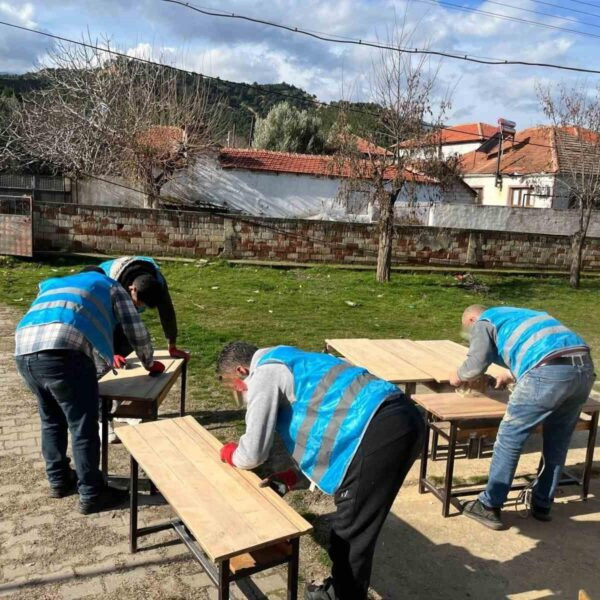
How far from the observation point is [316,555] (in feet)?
11.1

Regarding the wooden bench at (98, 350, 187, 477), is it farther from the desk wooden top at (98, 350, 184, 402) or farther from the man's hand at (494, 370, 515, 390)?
the man's hand at (494, 370, 515, 390)

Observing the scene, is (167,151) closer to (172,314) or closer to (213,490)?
(172,314)

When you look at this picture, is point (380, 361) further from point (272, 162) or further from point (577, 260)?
point (272, 162)

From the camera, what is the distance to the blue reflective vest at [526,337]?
11.4ft

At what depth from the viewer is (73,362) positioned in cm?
344

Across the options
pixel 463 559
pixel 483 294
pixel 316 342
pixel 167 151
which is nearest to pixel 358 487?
pixel 463 559

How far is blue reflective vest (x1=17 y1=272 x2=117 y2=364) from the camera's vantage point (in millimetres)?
3469

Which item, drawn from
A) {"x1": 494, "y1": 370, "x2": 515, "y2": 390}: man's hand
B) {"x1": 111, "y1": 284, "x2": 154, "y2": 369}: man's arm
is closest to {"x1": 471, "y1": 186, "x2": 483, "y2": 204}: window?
{"x1": 494, "y1": 370, "x2": 515, "y2": 390}: man's hand

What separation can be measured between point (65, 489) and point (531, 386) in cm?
305

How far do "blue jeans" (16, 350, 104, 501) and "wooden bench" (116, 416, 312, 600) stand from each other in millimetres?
395

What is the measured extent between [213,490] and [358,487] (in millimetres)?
682

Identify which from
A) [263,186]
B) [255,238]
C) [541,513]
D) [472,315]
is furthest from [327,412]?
[263,186]

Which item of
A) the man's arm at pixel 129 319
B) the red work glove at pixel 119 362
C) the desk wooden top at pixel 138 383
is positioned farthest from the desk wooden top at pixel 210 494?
the red work glove at pixel 119 362

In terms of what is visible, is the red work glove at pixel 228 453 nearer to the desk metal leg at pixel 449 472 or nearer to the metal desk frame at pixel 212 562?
the metal desk frame at pixel 212 562
